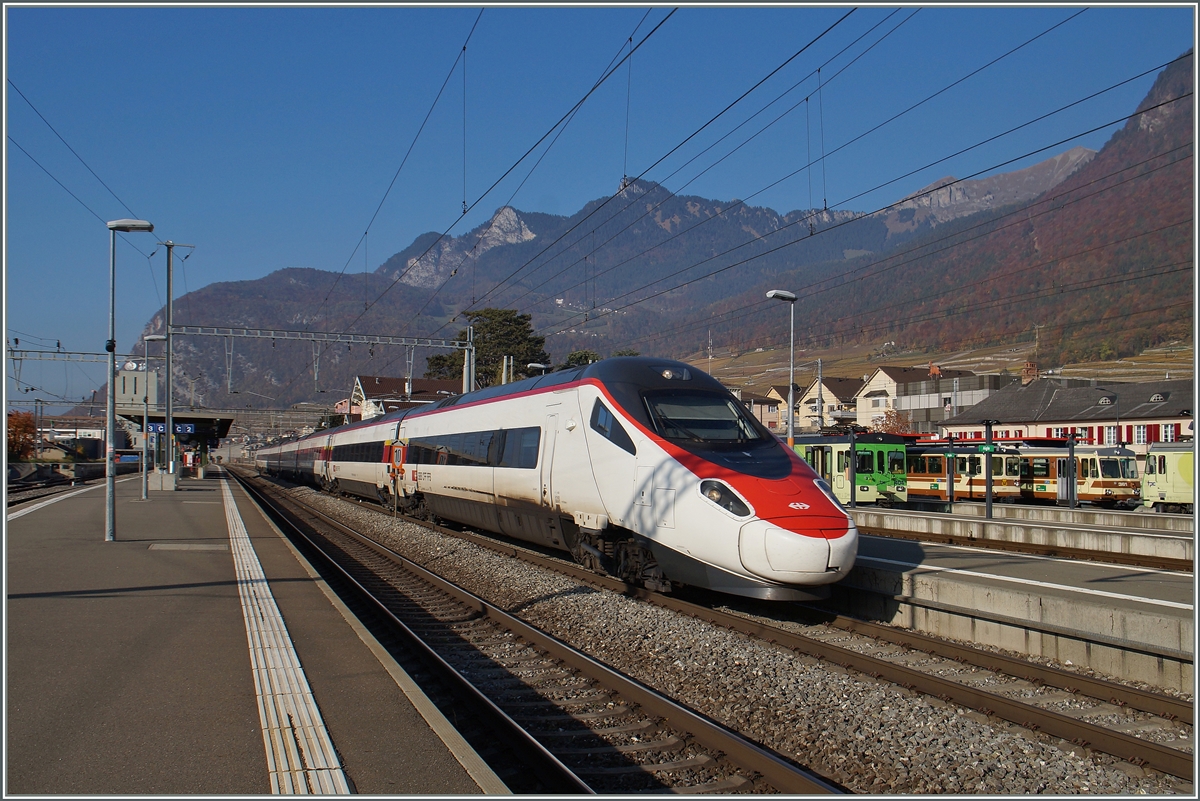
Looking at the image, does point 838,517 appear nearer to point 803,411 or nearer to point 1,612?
point 1,612

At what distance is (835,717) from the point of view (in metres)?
6.75

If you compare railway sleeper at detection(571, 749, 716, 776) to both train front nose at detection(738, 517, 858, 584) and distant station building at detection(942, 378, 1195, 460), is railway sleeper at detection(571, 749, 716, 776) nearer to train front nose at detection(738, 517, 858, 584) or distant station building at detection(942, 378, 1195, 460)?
train front nose at detection(738, 517, 858, 584)

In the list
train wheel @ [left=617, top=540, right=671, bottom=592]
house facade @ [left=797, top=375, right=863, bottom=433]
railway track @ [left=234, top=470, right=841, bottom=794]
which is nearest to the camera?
railway track @ [left=234, top=470, right=841, bottom=794]

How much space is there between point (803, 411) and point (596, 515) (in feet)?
298

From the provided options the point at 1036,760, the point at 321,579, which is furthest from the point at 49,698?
the point at 1036,760

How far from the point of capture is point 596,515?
11969mm

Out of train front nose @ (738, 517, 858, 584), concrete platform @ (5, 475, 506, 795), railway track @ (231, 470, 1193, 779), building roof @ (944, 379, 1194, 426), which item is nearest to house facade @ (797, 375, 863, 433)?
building roof @ (944, 379, 1194, 426)

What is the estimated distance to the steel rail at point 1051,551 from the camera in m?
14.8

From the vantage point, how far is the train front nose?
30.2 feet

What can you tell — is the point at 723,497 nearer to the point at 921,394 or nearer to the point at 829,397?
the point at 921,394

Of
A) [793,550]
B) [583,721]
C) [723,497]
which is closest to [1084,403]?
[723,497]

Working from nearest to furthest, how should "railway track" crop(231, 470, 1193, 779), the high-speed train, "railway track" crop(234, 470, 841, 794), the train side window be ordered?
1. "railway track" crop(234, 470, 841, 794)
2. "railway track" crop(231, 470, 1193, 779)
3. the high-speed train
4. the train side window

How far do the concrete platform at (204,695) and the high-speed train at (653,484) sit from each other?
3693 millimetres

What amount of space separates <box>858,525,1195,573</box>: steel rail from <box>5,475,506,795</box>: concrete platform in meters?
12.5
